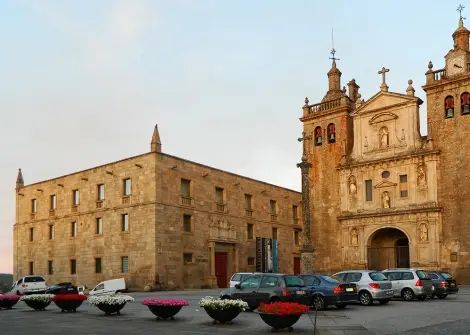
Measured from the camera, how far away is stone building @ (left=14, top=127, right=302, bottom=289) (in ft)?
138

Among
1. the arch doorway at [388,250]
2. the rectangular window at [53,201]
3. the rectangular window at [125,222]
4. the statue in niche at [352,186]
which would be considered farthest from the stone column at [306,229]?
the rectangular window at [53,201]

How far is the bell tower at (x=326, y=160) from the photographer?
46.2m

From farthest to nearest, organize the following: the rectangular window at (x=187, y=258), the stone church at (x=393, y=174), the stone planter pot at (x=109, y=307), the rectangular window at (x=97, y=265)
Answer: the rectangular window at (x=97, y=265), the rectangular window at (x=187, y=258), the stone church at (x=393, y=174), the stone planter pot at (x=109, y=307)

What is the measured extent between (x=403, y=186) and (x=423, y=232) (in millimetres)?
3790

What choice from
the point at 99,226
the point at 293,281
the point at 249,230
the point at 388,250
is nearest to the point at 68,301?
the point at 293,281

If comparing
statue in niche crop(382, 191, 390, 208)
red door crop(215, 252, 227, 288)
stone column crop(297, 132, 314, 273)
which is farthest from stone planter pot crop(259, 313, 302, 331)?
red door crop(215, 252, 227, 288)

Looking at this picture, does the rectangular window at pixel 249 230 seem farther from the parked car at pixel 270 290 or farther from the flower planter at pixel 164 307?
the flower planter at pixel 164 307

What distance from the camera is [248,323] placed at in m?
17.4

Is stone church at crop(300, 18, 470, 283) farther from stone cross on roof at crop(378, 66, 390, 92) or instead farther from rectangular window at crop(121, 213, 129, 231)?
rectangular window at crop(121, 213, 129, 231)

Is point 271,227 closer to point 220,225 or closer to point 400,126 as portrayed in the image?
point 220,225

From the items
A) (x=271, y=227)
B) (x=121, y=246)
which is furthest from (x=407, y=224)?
(x=121, y=246)

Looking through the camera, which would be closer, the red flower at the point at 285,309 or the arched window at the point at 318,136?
the red flower at the point at 285,309

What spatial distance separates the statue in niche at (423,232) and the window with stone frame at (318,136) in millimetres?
11263

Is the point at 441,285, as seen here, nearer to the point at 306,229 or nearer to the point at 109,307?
the point at 306,229
